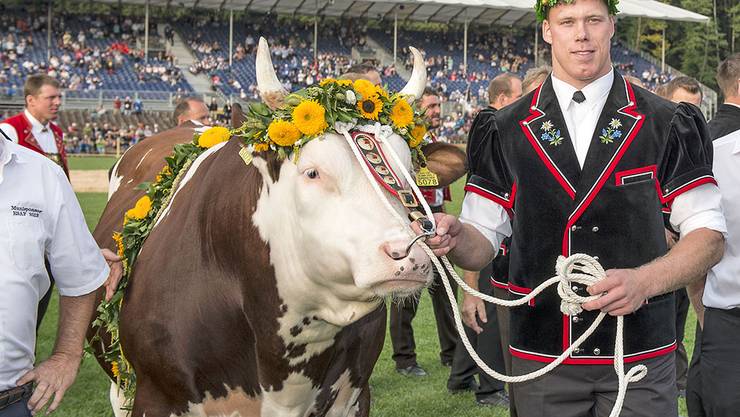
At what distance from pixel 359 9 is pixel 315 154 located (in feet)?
159

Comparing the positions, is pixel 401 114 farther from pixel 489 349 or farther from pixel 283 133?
pixel 489 349

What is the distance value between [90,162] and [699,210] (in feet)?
97.4

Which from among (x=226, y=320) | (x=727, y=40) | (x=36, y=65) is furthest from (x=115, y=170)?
(x=727, y=40)

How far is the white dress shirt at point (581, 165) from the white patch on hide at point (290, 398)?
989mm

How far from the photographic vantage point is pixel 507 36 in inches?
2256

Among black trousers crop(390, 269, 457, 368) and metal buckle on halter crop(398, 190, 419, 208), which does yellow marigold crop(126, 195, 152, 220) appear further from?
black trousers crop(390, 269, 457, 368)

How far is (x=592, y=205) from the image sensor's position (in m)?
3.05

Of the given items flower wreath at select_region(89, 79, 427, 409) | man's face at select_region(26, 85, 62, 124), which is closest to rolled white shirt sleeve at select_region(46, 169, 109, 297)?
flower wreath at select_region(89, 79, 427, 409)

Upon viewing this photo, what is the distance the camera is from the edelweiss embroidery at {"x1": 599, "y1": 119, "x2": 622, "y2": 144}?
310 cm

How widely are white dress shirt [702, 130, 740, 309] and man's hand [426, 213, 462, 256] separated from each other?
175 centimetres

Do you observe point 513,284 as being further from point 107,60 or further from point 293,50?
point 293,50

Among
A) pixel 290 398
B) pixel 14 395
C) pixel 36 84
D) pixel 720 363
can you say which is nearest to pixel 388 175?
pixel 290 398

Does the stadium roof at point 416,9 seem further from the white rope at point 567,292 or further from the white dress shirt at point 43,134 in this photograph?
the white rope at point 567,292

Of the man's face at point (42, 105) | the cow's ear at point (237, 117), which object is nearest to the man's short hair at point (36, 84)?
the man's face at point (42, 105)
